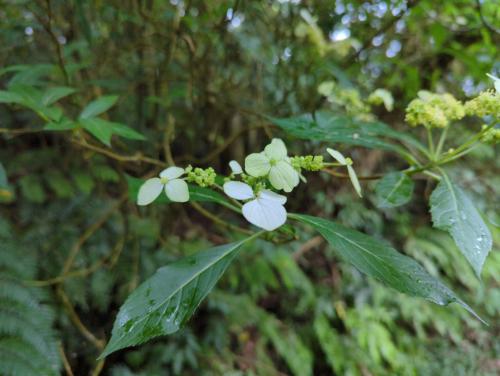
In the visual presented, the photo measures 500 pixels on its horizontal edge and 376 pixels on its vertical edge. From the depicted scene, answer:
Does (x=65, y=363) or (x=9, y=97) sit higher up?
(x=9, y=97)

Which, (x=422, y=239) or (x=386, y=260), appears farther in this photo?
(x=422, y=239)

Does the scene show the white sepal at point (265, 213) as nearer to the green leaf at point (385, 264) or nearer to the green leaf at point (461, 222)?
the green leaf at point (385, 264)

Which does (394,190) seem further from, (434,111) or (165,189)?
(165,189)

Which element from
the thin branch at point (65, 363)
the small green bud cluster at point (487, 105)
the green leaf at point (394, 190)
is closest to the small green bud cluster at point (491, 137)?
the small green bud cluster at point (487, 105)

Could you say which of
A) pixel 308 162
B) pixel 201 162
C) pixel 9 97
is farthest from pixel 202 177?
pixel 201 162

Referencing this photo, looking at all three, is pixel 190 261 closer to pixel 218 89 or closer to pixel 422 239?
pixel 218 89

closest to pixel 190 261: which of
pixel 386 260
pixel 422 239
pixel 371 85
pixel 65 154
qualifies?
pixel 386 260
